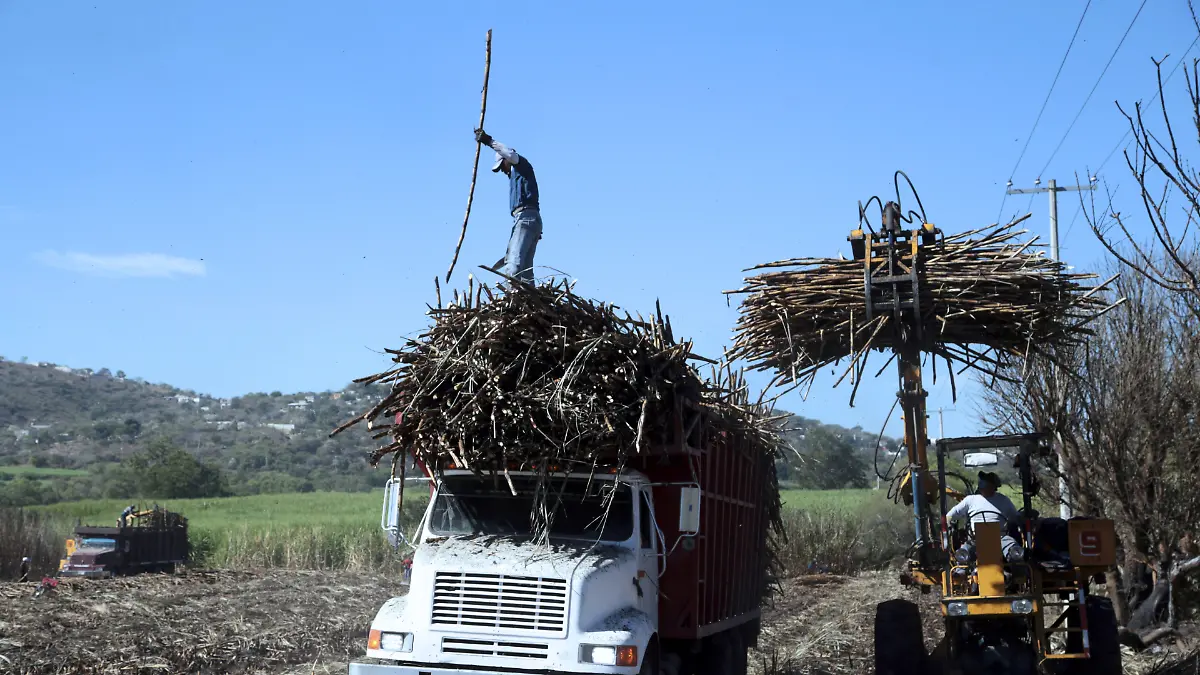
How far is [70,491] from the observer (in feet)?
243

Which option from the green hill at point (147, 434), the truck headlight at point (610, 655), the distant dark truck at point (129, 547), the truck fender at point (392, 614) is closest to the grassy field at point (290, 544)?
the distant dark truck at point (129, 547)

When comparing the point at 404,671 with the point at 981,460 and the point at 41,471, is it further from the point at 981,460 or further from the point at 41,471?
the point at 41,471

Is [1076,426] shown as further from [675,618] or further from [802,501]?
[802,501]

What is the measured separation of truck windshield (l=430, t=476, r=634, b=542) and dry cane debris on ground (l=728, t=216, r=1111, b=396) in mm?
2864

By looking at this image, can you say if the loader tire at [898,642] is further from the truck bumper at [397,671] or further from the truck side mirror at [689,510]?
the truck bumper at [397,671]

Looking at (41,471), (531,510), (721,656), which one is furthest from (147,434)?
(531,510)

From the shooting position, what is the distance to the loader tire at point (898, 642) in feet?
37.4

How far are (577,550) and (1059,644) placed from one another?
25.9ft

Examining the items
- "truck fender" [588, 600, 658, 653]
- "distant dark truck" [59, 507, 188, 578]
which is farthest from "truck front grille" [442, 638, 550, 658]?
"distant dark truck" [59, 507, 188, 578]

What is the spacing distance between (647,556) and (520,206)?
5286 mm

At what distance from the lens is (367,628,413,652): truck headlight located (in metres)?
9.16

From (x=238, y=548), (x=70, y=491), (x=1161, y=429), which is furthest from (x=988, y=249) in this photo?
(x=70, y=491)

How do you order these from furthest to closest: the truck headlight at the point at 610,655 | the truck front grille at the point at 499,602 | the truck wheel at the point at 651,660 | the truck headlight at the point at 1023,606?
the truck headlight at the point at 1023,606, the truck wheel at the point at 651,660, the truck front grille at the point at 499,602, the truck headlight at the point at 610,655

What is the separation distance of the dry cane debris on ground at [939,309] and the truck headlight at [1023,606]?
2440 mm
